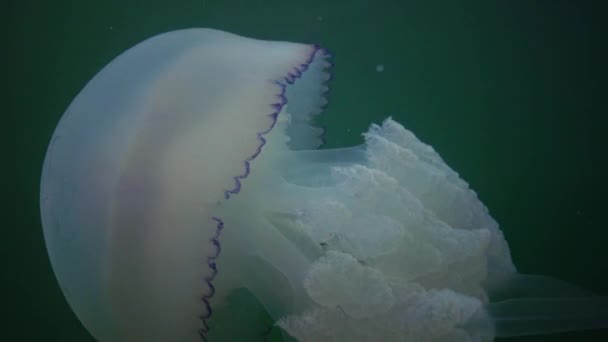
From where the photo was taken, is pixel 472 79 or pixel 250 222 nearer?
pixel 250 222

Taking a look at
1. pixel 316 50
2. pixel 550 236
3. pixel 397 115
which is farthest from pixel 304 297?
pixel 550 236

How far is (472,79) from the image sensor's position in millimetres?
3275

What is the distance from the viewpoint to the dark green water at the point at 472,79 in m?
3.24

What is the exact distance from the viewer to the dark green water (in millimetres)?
3242

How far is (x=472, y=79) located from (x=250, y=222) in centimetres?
187

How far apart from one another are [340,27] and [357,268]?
5.92 ft

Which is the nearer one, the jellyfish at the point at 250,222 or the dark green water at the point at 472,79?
the jellyfish at the point at 250,222

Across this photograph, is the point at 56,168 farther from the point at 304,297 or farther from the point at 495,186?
the point at 495,186

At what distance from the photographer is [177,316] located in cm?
185

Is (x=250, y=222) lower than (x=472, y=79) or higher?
lower

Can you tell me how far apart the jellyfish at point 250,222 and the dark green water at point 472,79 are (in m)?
1.07

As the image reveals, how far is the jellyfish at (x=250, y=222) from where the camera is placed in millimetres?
1765

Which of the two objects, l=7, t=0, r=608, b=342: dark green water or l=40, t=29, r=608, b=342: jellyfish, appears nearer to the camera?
l=40, t=29, r=608, b=342: jellyfish

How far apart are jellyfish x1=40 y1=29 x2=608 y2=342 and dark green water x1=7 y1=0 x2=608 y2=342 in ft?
3.51
